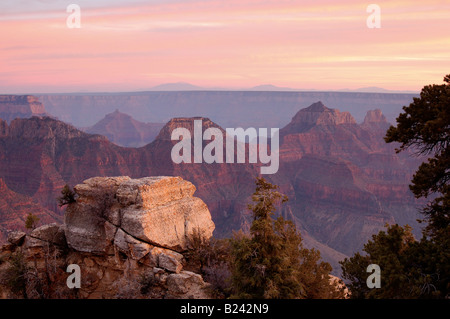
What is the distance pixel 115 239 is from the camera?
14914mm

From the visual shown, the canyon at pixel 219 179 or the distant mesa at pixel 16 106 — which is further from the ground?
the distant mesa at pixel 16 106

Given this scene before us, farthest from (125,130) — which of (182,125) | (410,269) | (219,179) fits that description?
(410,269)

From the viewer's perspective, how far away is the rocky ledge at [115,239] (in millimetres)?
14383

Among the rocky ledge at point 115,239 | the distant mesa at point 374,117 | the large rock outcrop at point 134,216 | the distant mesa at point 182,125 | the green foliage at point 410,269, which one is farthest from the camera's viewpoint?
the distant mesa at point 374,117

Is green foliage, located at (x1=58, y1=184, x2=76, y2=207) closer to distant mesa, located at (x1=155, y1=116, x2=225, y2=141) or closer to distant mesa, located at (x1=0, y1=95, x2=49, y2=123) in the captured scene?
distant mesa, located at (x1=155, y1=116, x2=225, y2=141)

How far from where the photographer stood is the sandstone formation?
181250mm

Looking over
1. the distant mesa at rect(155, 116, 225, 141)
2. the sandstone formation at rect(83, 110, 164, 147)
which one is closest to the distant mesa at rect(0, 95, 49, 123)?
the sandstone formation at rect(83, 110, 164, 147)

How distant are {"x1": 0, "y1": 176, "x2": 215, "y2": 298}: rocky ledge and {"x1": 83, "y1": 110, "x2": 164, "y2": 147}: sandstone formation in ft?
547

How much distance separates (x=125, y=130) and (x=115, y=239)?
17635 centimetres

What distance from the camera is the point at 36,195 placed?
76.8m

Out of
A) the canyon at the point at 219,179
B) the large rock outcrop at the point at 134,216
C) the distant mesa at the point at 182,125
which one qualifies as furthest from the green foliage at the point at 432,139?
the distant mesa at the point at 182,125

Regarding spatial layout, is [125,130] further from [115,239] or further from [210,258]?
[210,258]

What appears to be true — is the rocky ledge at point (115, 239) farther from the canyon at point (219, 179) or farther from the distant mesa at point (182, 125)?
the distant mesa at point (182, 125)

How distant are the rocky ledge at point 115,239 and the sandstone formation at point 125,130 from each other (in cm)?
16680
